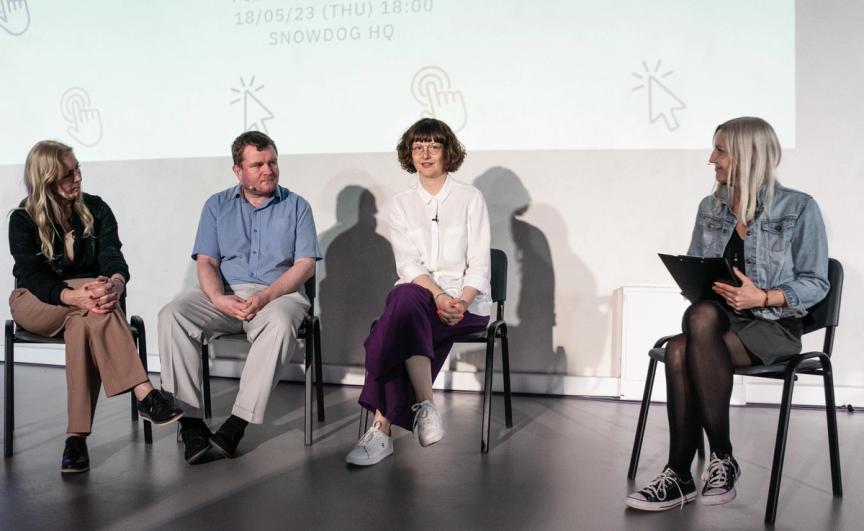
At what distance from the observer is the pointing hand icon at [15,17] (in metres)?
4.50

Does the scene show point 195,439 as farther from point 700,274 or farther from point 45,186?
point 700,274

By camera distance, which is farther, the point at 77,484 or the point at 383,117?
the point at 383,117

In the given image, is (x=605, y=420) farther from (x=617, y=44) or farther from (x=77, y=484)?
(x=77, y=484)

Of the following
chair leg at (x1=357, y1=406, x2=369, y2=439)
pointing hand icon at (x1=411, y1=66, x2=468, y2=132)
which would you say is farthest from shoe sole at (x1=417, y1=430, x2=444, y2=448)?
pointing hand icon at (x1=411, y1=66, x2=468, y2=132)

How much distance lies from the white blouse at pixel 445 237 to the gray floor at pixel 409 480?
0.60m

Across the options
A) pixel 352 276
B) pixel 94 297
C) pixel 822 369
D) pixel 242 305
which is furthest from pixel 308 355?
pixel 822 369

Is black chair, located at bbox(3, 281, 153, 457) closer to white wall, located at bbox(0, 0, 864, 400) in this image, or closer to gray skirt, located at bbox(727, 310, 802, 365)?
white wall, located at bbox(0, 0, 864, 400)

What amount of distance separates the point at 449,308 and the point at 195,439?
3.09 ft

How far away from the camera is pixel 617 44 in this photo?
12.2 feet

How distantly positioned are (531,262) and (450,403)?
78cm

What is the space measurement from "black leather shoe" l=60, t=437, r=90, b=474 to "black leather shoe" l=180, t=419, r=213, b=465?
0.98 ft

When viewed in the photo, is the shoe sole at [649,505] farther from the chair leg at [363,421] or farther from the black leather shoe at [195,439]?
the black leather shoe at [195,439]

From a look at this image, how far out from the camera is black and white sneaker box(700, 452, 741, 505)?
7.20ft

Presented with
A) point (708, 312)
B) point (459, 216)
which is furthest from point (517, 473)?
point (459, 216)
